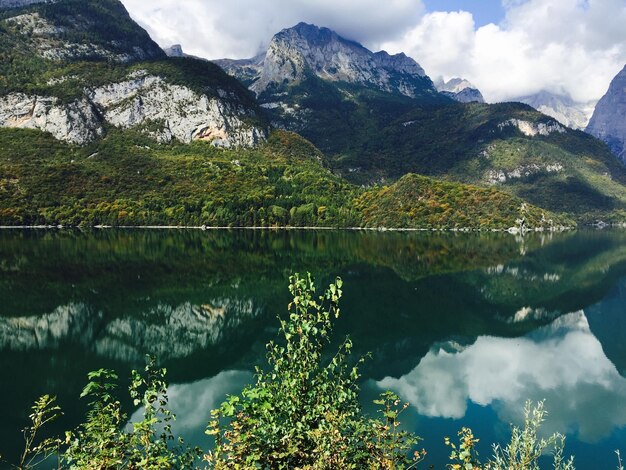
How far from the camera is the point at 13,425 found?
70.2 ft

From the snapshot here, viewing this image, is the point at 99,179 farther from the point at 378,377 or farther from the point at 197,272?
the point at 378,377

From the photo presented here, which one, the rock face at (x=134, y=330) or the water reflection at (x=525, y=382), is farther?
the rock face at (x=134, y=330)

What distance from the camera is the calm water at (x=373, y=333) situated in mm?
25453

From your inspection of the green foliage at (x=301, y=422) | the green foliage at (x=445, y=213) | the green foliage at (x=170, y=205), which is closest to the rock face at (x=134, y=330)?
the green foliage at (x=301, y=422)

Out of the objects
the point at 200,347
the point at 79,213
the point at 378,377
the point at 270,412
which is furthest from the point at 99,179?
the point at 270,412

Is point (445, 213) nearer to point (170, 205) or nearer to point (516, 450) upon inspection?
point (170, 205)

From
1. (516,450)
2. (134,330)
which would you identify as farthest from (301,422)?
(134,330)

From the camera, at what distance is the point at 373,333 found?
40.0 meters

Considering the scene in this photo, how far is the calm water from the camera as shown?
25.5 m

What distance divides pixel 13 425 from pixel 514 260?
89.5 metres

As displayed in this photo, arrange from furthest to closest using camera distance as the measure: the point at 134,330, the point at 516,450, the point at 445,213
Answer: the point at 445,213 < the point at 134,330 < the point at 516,450

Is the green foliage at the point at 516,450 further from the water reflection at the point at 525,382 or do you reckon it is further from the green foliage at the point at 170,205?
the green foliage at the point at 170,205

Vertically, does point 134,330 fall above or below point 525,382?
below

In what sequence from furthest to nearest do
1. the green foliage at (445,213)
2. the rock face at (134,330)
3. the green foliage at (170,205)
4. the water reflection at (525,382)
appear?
the green foliage at (445,213) < the green foliage at (170,205) < the rock face at (134,330) < the water reflection at (525,382)
